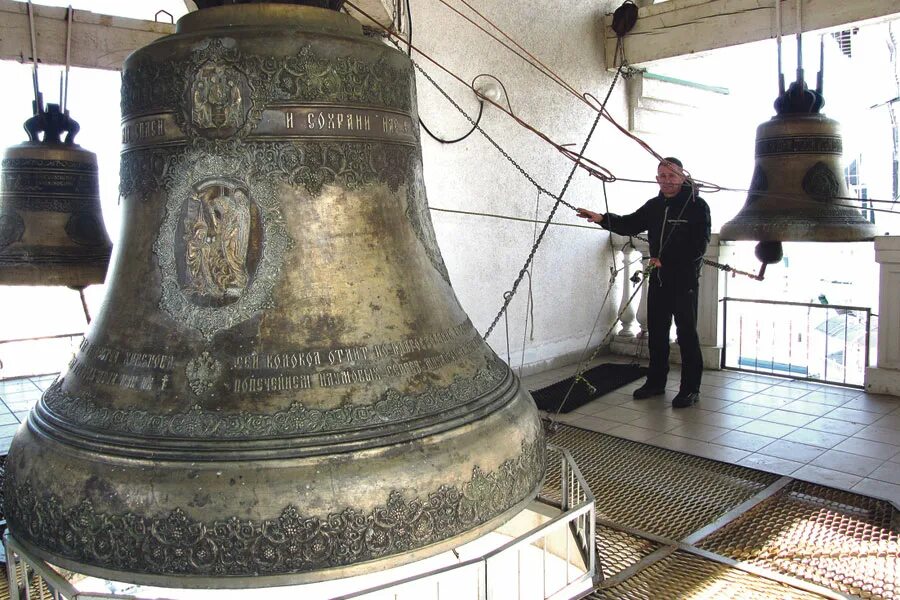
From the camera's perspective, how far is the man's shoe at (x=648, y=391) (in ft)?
17.5

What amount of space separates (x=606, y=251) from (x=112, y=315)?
5.96 meters

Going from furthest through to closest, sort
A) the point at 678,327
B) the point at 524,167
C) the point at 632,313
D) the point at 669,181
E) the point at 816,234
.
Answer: the point at 632,313 → the point at 524,167 → the point at 678,327 → the point at 669,181 → the point at 816,234

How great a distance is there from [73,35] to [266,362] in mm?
2649

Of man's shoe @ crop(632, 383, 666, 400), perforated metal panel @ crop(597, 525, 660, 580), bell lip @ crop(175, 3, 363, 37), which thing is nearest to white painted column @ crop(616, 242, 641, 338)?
man's shoe @ crop(632, 383, 666, 400)

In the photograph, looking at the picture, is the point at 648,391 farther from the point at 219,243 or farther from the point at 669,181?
the point at 219,243

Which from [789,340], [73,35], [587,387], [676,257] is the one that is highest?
[73,35]

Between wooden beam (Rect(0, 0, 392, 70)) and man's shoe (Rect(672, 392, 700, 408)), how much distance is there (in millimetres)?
3793

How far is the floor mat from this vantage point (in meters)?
5.20

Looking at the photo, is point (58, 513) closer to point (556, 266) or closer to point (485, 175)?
point (485, 175)

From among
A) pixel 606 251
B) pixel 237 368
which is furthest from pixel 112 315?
pixel 606 251

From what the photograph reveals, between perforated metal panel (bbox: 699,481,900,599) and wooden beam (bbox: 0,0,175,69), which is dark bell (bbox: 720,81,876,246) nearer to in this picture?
perforated metal panel (bbox: 699,481,900,599)

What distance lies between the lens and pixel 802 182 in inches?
140

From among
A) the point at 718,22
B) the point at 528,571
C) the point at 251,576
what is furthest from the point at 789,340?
the point at 251,576

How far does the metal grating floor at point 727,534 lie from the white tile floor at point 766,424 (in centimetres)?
26
